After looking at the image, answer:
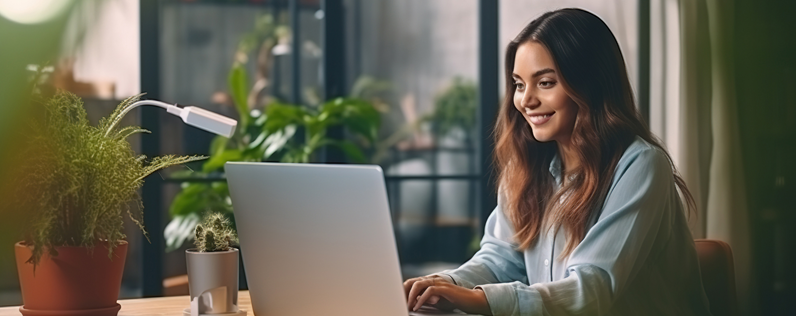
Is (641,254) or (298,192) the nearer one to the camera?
(298,192)

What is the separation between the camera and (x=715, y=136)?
2928 mm

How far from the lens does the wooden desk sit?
1.25m

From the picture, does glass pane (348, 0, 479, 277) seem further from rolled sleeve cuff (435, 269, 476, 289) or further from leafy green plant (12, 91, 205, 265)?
leafy green plant (12, 91, 205, 265)

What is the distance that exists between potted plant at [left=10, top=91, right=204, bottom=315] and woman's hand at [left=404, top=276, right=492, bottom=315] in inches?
16.6

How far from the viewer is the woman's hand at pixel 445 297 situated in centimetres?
111

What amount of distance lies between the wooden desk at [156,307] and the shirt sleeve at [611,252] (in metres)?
0.47

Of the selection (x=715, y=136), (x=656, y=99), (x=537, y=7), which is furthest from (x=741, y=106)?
(x=537, y=7)

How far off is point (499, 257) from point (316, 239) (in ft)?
2.25

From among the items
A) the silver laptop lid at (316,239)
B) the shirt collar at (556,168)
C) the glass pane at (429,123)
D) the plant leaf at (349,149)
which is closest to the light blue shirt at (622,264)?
the shirt collar at (556,168)

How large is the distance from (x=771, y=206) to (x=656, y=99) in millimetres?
652

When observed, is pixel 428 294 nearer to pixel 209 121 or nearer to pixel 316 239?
pixel 316 239

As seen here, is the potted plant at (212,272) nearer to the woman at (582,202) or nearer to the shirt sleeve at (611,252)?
Result: the woman at (582,202)

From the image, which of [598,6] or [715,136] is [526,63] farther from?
[598,6]

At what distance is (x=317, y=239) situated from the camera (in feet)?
3.16
